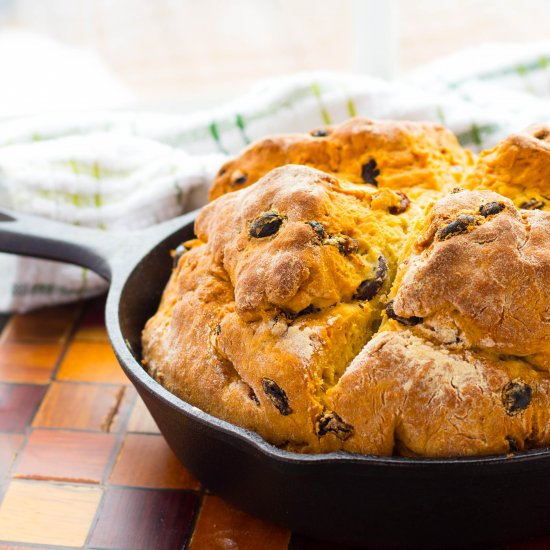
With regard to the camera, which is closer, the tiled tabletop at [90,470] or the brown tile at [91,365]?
the tiled tabletop at [90,470]

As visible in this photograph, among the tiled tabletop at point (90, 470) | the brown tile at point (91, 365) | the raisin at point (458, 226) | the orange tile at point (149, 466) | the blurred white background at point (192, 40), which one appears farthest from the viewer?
the blurred white background at point (192, 40)

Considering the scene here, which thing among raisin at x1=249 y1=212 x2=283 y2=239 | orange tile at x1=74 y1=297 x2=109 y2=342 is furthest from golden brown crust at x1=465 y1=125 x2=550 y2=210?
orange tile at x1=74 y1=297 x2=109 y2=342

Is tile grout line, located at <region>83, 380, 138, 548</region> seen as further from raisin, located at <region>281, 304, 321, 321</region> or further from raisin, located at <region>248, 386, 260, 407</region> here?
raisin, located at <region>281, 304, 321, 321</region>

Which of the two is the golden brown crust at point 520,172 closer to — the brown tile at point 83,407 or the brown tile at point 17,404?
the brown tile at point 83,407

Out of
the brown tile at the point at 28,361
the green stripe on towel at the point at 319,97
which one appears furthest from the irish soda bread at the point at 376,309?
the green stripe on towel at the point at 319,97

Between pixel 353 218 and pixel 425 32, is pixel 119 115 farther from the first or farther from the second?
pixel 425 32

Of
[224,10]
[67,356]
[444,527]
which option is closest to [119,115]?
[67,356]

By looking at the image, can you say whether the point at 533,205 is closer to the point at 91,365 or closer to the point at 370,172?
the point at 370,172
